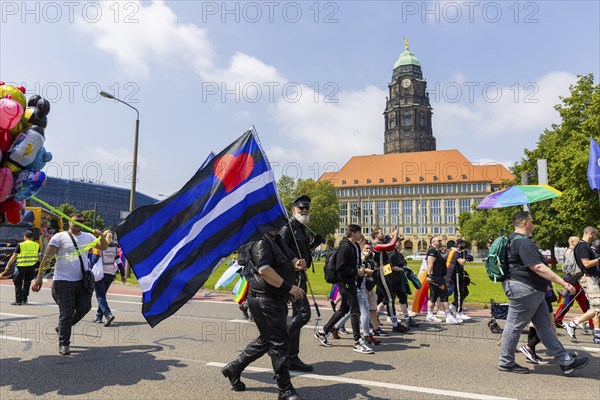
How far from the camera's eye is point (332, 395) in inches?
183

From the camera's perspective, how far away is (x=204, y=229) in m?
4.95

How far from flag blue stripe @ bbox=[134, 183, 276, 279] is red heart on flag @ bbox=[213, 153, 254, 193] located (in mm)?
227

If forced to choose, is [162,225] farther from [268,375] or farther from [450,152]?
[450,152]

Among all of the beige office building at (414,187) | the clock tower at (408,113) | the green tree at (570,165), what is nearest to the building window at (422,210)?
the beige office building at (414,187)

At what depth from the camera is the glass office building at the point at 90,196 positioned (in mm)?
99812

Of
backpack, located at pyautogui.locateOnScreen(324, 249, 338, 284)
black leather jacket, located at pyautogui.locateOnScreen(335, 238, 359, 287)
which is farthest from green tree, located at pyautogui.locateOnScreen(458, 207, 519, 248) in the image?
black leather jacket, located at pyautogui.locateOnScreen(335, 238, 359, 287)

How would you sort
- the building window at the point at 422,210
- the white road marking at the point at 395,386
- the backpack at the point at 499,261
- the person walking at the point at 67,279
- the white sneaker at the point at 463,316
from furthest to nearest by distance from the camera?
the building window at the point at 422,210 → the white sneaker at the point at 463,316 → the person walking at the point at 67,279 → the backpack at the point at 499,261 → the white road marking at the point at 395,386

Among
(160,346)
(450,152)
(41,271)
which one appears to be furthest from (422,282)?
(450,152)

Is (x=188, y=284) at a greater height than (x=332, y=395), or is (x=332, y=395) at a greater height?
(x=188, y=284)

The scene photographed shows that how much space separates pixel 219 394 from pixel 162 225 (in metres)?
1.85

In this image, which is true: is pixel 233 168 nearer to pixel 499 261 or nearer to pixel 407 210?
pixel 499 261

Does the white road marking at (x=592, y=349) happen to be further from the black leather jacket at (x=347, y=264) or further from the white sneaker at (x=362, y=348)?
the black leather jacket at (x=347, y=264)

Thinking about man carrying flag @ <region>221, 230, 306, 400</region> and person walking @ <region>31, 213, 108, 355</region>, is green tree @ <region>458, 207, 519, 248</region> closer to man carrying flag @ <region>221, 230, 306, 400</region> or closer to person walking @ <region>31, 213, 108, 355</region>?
person walking @ <region>31, 213, 108, 355</region>

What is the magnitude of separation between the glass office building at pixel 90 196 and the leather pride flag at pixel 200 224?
91.7 m
